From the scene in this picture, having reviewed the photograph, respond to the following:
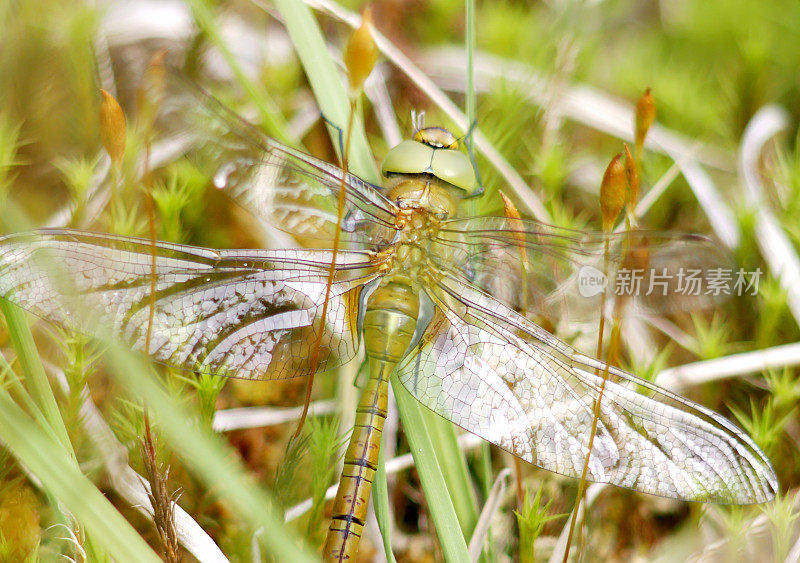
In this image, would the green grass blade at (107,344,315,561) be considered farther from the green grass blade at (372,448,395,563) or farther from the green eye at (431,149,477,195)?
the green eye at (431,149,477,195)

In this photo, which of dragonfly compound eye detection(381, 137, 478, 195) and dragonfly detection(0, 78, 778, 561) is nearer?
dragonfly detection(0, 78, 778, 561)

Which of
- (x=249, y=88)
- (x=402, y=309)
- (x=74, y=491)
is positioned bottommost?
(x=74, y=491)

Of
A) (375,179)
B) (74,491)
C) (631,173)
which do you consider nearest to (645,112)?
(631,173)

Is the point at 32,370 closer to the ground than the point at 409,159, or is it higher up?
closer to the ground

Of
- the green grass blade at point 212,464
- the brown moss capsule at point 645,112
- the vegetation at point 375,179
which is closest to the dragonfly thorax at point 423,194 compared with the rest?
the vegetation at point 375,179

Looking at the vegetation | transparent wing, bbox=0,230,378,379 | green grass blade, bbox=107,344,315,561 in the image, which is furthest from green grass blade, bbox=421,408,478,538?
green grass blade, bbox=107,344,315,561

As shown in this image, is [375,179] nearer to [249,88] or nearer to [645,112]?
[249,88]

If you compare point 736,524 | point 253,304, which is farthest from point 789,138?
point 253,304

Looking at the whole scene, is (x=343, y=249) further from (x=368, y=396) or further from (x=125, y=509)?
(x=125, y=509)
